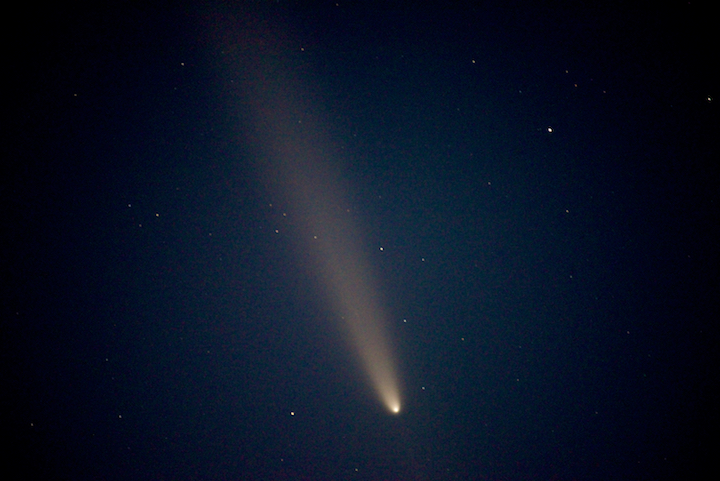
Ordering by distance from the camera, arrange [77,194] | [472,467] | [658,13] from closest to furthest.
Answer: [658,13], [472,467], [77,194]

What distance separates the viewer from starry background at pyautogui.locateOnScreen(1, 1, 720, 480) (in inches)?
27.4

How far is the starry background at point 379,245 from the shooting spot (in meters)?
0.70

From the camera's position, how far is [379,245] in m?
0.81

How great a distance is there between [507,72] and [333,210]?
41 cm

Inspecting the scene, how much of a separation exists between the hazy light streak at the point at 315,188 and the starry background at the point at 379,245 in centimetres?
2

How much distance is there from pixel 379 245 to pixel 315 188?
0.18 meters

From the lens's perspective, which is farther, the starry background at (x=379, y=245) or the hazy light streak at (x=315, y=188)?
the hazy light streak at (x=315, y=188)

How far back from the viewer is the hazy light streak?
81 cm

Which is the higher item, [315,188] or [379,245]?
[315,188]

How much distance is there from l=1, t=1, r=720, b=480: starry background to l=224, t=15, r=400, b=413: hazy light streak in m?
0.02

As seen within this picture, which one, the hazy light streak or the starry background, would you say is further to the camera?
the hazy light streak

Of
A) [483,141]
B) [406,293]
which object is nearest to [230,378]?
[406,293]

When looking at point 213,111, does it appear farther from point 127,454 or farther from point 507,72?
point 127,454

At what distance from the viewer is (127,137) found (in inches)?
34.6
